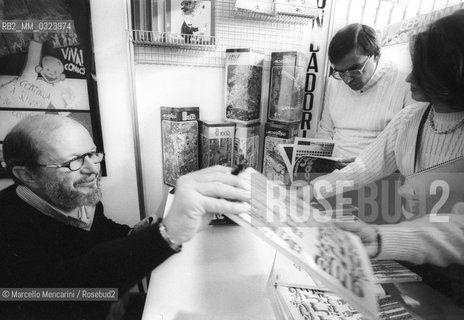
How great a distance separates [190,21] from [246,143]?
2.53 ft

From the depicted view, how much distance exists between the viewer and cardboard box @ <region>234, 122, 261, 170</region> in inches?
65.6

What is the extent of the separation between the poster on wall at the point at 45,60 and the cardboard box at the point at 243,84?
2.68 ft

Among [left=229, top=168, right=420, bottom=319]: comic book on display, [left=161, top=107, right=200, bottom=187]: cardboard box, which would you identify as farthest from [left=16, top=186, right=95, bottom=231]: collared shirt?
[left=229, top=168, right=420, bottom=319]: comic book on display

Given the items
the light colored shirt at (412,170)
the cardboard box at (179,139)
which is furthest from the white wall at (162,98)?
the light colored shirt at (412,170)

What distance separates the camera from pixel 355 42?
4.61 ft

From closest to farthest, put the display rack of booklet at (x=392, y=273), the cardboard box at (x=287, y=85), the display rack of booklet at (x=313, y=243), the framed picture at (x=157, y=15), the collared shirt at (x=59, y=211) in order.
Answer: the display rack of booklet at (x=313, y=243)
the display rack of booklet at (x=392, y=273)
the collared shirt at (x=59, y=211)
the framed picture at (x=157, y=15)
the cardboard box at (x=287, y=85)

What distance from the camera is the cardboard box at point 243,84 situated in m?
1.60

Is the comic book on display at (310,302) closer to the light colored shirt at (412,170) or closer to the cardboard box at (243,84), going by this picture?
the light colored shirt at (412,170)

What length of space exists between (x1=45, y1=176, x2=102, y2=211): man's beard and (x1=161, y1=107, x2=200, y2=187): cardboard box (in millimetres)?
548

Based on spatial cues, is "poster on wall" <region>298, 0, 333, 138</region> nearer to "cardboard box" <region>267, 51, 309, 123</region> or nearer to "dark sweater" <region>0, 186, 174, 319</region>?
"cardboard box" <region>267, 51, 309, 123</region>

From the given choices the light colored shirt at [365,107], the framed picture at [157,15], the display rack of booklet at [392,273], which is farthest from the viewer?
the light colored shirt at [365,107]

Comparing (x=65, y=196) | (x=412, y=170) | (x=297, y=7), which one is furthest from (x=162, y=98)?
(x=412, y=170)

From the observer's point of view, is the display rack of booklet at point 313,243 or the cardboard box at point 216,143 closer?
the display rack of booklet at point 313,243

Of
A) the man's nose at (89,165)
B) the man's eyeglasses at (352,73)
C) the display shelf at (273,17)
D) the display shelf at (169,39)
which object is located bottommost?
the man's nose at (89,165)
